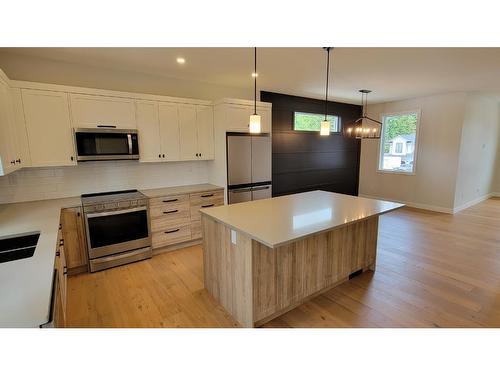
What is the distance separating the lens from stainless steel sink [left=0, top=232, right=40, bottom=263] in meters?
1.85

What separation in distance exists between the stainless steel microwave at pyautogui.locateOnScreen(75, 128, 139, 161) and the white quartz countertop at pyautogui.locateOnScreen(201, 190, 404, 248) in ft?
5.43

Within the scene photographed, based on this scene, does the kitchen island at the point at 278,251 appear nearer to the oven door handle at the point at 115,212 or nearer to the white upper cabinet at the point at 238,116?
the oven door handle at the point at 115,212

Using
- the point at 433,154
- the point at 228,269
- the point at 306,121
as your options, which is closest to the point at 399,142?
the point at 433,154

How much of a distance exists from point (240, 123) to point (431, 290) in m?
3.31

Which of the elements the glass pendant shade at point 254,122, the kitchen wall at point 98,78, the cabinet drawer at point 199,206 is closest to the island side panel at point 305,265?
the glass pendant shade at point 254,122

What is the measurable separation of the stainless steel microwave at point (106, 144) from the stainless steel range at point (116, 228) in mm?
549

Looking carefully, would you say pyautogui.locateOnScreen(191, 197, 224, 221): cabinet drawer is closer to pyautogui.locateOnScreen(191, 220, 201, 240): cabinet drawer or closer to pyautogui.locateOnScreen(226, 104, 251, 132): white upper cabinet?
pyautogui.locateOnScreen(191, 220, 201, 240): cabinet drawer

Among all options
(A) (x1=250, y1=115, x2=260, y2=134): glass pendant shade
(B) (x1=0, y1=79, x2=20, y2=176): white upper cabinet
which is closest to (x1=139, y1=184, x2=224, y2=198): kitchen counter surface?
(B) (x1=0, y1=79, x2=20, y2=176): white upper cabinet

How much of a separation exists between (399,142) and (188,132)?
5.42 m

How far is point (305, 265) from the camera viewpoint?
2482 mm

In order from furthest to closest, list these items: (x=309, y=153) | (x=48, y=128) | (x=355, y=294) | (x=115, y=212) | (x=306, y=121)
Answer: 1. (x=309, y=153)
2. (x=306, y=121)
3. (x=115, y=212)
4. (x=48, y=128)
5. (x=355, y=294)

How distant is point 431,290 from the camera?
275 cm

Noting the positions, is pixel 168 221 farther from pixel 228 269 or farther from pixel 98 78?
pixel 98 78
